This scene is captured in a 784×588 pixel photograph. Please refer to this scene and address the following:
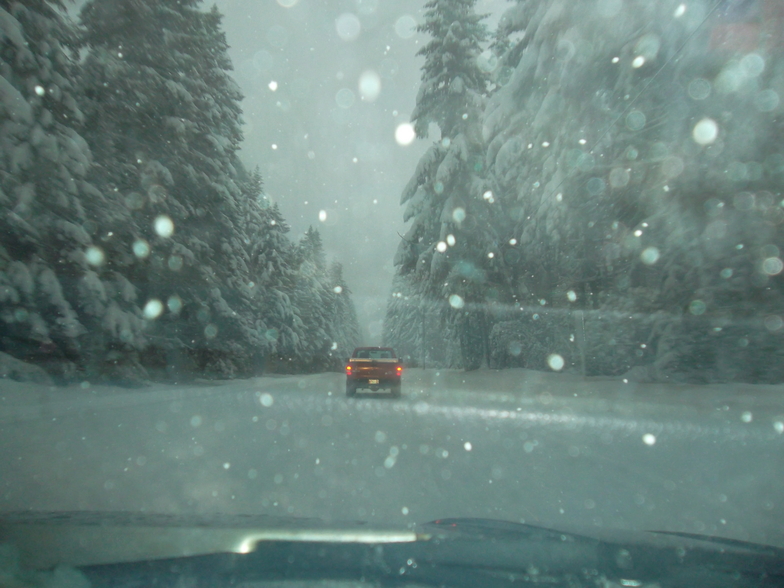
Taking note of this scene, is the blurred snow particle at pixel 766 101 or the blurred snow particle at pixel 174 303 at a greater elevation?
the blurred snow particle at pixel 766 101

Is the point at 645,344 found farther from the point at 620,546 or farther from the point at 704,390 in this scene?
the point at 620,546

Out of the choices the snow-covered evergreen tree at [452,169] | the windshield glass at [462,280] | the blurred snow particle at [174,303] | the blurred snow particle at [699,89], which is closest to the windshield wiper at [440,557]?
the windshield glass at [462,280]

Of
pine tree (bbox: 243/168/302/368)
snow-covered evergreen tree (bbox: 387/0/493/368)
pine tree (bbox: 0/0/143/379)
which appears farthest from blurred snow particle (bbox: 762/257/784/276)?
pine tree (bbox: 243/168/302/368)

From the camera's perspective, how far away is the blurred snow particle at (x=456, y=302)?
88.0ft

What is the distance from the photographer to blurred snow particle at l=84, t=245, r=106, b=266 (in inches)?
570

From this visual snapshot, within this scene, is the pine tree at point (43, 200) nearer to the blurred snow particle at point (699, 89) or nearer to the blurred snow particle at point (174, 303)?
the blurred snow particle at point (174, 303)

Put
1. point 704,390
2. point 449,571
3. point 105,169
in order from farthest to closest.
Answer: point 105,169 → point 704,390 → point 449,571

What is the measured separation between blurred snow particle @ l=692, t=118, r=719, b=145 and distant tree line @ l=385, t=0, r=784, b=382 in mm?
33

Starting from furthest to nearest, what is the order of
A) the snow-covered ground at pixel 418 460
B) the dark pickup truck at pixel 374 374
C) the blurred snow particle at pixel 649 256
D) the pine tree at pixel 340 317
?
the pine tree at pixel 340 317 → the dark pickup truck at pixel 374 374 → the blurred snow particle at pixel 649 256 → the snow-covered ground at pixel 418 460

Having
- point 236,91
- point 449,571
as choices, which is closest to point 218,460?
point 449,571

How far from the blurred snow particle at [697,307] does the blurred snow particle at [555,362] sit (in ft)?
39.3

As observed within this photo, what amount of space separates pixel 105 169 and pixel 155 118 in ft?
12.0

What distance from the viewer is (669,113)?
12.5 metres

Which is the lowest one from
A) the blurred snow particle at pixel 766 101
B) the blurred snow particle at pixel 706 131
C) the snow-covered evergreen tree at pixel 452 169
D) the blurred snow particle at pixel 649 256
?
the blurred snow particle at pixel 649 256
